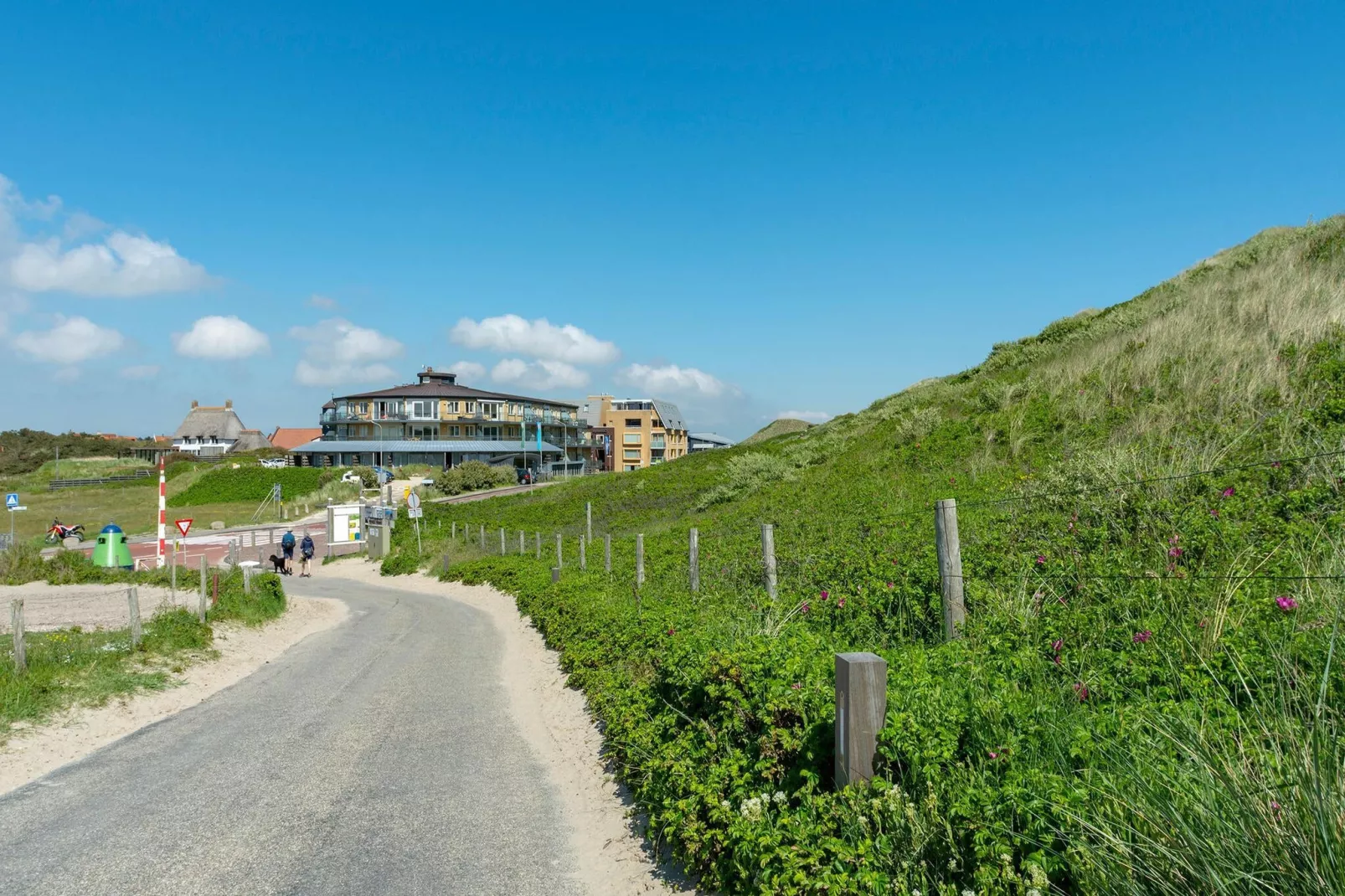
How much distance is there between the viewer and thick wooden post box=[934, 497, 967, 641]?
21.2 feet

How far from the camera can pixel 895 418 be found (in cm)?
2773

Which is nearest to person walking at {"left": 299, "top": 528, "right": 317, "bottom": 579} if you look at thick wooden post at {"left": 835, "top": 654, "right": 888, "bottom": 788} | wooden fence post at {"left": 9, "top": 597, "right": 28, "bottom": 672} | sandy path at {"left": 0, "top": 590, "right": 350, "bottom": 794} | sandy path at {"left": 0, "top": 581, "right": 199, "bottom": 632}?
sandy path at {"left": 0, "top": 581, "right": 199, "bottom": 632}

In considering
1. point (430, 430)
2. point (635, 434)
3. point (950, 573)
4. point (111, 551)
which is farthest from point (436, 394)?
point (950, 573)

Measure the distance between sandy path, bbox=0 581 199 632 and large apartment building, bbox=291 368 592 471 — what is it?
2353 inches

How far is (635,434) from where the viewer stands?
382ft

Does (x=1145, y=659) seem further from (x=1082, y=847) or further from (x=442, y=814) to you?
(x=442, y=814)

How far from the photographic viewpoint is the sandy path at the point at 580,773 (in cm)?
543

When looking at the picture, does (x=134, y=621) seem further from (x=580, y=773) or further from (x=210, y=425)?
(x=210, y=425)

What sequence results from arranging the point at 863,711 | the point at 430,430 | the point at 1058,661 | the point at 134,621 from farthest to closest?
1. the point at 430,430
2. the point at 134,621
3. the point at 1058,661
4. the point at 863,711

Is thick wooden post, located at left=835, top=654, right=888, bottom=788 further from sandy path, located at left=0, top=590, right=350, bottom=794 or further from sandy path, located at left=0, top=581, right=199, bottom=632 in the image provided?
sandy path, located at left=0, top=581, right=199, bottom=632

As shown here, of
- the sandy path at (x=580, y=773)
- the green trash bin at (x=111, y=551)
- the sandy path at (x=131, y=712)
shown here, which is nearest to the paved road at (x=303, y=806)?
the sandy path at (x=580, y=773)

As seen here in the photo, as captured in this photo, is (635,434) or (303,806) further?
(635,434)

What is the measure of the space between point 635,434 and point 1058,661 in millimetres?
Result: 111444

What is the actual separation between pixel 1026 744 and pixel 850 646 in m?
3.27
